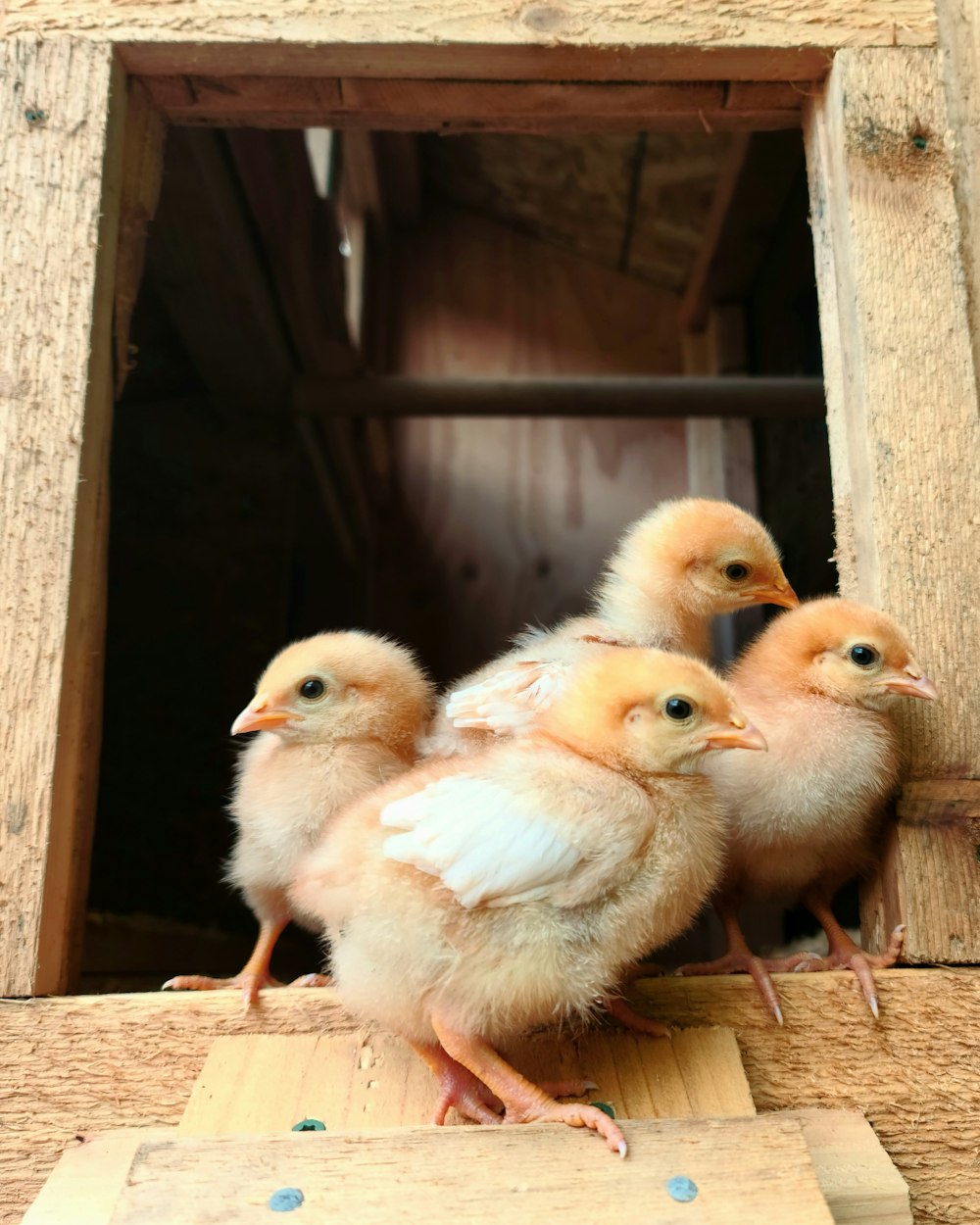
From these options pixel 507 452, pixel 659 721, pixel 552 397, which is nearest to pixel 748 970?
pixel 659 721

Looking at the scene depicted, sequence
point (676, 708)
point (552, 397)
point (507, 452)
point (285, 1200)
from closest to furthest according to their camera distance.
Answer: point (285, 1200), point (676, 708), point (552, 397), point (507, 452)

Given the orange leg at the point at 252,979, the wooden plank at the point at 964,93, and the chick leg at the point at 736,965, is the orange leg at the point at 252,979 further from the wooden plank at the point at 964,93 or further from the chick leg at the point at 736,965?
the wooden plank at the point at 964,93

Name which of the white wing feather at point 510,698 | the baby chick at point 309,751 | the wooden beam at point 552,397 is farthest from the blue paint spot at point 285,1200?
the wooden beam at point 552,397

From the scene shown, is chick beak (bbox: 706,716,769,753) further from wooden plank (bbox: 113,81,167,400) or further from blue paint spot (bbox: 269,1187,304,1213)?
wooden plank (bbox: 113,81,167,400)

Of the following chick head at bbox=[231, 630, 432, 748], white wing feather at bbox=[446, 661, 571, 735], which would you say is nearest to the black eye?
white wing feather at bbox=[446, 661, 571, 735]

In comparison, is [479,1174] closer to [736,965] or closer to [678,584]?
[736,965]

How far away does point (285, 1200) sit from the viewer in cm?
89

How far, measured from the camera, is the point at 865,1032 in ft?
3.94

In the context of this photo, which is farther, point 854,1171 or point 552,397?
point 552,397

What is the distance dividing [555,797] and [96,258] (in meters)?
0.97

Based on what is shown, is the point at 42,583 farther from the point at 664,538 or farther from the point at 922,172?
the point at 922,172

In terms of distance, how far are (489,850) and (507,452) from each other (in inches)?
131

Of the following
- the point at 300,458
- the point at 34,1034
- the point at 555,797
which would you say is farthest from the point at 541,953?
the point at 300,458

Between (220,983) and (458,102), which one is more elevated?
(458,102)
